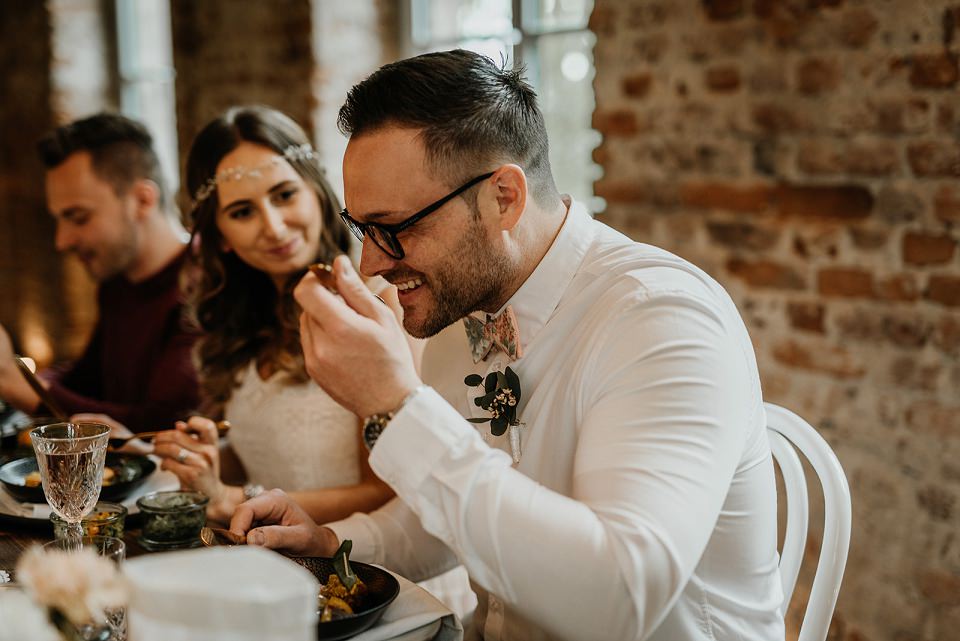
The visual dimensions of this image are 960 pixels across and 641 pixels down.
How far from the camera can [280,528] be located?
57.1 inches

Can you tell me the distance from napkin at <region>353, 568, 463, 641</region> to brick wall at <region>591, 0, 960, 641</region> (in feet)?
4.44

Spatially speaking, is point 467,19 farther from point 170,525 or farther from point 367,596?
point 367,596

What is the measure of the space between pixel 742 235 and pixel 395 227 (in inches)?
53.6

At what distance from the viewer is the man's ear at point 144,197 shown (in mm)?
3305

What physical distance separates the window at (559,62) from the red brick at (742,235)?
0.64 m

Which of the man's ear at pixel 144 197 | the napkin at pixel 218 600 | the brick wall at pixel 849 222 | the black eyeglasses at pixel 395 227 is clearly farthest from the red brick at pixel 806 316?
the man's ear at pixel 144 197

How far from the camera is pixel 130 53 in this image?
19.3 feet

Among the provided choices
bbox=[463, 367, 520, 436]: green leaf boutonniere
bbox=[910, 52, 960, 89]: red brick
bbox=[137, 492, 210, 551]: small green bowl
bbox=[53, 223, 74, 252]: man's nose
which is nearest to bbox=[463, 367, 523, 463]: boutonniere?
bbox=[463, 367, 520, 436]: green leaf boutonniere

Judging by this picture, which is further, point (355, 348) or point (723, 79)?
point (723, 79)

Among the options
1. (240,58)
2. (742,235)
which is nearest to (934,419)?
(742,235)

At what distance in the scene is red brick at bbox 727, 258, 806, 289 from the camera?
2.40 metres

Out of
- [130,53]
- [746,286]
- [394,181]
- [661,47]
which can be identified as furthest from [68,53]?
[394,181]

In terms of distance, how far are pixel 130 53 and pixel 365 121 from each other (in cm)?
506

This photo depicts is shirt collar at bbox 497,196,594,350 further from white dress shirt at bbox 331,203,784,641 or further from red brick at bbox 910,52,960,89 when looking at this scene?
red brick at bbox 910,52,960,89
